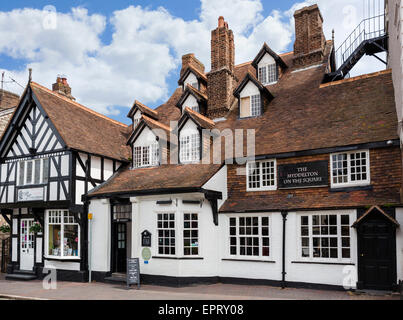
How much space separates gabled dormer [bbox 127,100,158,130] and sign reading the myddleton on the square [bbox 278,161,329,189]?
8.85 meters

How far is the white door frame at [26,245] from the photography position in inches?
699

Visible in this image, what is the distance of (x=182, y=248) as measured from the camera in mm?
14422

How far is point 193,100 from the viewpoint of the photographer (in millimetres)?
19688

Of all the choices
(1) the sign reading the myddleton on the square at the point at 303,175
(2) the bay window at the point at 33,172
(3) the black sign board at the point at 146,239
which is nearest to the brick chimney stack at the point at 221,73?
(1) the sign reading the myddleton on the square at the point at 303,175

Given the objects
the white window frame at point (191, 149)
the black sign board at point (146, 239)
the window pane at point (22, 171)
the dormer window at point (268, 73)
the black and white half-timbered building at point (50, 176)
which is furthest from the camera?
the dormer window at point (268, 73)

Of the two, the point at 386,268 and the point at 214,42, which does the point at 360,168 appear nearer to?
the point at 386,268

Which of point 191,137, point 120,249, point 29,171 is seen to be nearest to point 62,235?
point 120,249

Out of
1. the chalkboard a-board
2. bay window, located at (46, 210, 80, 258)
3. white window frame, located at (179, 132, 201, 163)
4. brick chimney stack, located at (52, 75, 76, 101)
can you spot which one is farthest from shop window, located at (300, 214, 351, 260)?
brick chimney stack, located at (52, 75, 76, 101)

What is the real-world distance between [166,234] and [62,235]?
A: 4989mm

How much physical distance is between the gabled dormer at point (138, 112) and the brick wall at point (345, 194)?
7.94 meters

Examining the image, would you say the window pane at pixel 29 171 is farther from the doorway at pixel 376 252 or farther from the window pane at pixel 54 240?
the doorway at pixel 376 252

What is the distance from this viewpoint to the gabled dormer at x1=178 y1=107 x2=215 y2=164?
16.7 meters

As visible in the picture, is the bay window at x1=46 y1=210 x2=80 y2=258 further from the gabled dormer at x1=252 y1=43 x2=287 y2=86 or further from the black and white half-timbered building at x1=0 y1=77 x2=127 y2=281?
the gabled dormer at x1=252 y1=43 x2=287 y2=86

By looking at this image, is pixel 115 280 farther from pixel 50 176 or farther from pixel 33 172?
pixel 33 172
